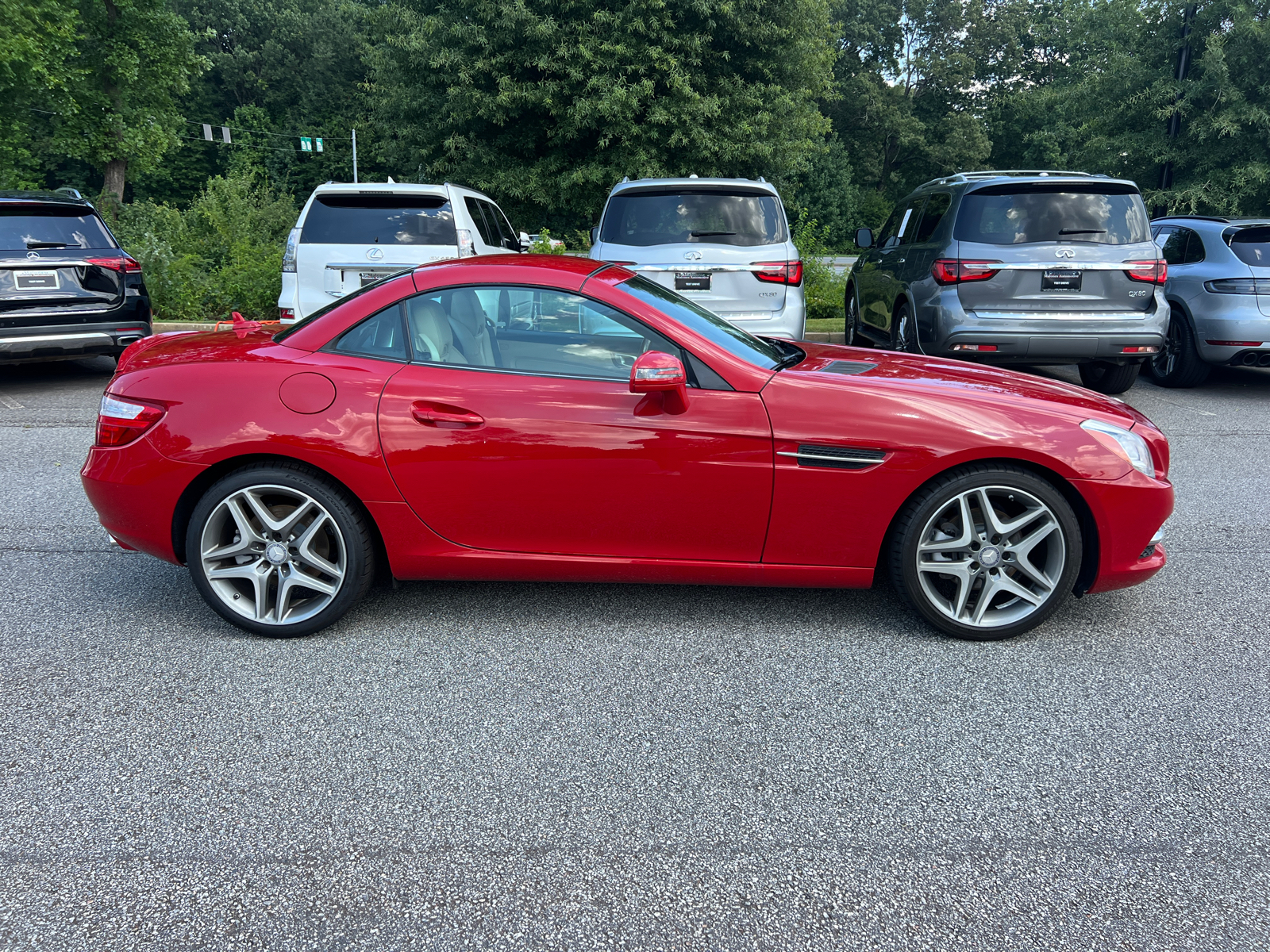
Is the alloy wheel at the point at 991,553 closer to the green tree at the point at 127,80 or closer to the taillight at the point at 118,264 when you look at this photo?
the taillight at the point at 118,264

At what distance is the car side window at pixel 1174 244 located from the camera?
974 centimetres

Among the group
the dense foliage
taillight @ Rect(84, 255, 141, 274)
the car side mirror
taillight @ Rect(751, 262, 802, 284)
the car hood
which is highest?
the dense foliage

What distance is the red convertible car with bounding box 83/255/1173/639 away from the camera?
12.0ft

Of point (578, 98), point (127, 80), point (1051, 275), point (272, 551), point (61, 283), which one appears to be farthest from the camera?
point (127, 80)

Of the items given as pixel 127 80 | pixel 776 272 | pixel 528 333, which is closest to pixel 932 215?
pixel 776 272

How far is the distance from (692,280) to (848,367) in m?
4.18

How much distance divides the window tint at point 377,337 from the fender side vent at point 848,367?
1.75 metres

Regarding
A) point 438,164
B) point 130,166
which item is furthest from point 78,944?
point 130,166

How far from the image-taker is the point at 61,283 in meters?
8.64

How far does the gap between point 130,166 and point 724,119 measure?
1585 centimetres

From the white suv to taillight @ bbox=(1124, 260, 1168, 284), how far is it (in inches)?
223

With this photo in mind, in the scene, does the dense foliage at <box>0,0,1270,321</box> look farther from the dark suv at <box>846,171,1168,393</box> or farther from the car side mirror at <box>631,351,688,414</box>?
the car side mirror at <box>631,351,688,414</box>

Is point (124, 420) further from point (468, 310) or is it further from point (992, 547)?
point (992, 547)

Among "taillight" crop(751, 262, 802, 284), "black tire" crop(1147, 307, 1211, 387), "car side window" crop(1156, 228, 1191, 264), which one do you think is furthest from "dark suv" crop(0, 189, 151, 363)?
"car side window" crop(1156, 228, 1191, 264)
